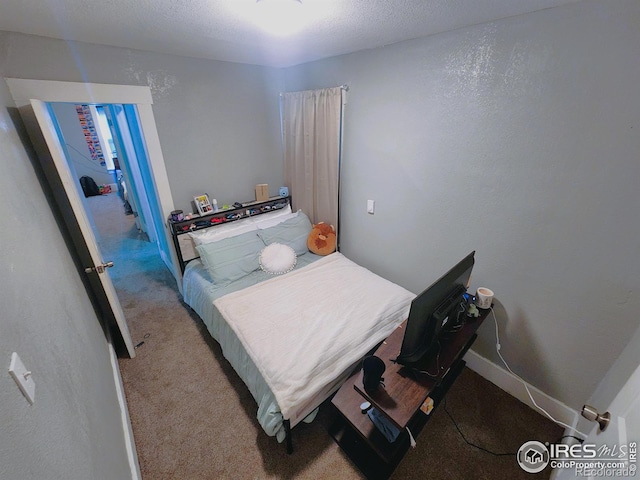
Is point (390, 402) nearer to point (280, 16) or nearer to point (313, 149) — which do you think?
point (280, 16)

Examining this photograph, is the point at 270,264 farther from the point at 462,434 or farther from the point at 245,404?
the point at 462,434

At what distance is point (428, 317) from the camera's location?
4.31 ft

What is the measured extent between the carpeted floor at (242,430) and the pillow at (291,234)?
1066mm

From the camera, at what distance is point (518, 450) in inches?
61.1

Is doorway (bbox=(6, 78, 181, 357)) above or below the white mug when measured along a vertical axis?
above

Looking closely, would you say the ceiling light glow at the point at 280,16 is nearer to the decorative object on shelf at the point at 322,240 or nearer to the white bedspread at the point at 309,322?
the decorative object on shelf at the point at 322,240

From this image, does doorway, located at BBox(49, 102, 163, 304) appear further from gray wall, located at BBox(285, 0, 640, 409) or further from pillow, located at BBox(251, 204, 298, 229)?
gray wall, located at BBox(285, 0, 640, 409)

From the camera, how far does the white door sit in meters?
0.65

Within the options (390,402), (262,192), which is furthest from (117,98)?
(390,402)

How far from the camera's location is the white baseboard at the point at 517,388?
1.66 metres

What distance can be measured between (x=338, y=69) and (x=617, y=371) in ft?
8.88

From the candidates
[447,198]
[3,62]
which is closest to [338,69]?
[447,198]

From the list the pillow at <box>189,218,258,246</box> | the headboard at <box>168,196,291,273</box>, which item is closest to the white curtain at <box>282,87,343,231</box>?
the headboard at <box>168,196,291,273</box>

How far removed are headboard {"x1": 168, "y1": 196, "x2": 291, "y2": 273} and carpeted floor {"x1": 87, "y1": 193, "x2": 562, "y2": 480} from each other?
0.77 m
